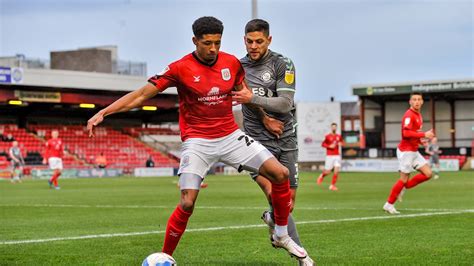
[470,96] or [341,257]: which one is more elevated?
[470,96]

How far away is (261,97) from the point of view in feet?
28.9

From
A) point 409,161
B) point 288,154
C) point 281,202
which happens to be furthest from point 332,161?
point 281,202

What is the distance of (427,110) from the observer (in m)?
72.9

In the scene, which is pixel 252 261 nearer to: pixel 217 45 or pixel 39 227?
pixel 217 45

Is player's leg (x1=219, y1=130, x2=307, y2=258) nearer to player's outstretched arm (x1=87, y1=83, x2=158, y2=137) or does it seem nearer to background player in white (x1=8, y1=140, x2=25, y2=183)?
Answer: player's outstretched arm (x1=87, y1=83, x2=158, y2=137)

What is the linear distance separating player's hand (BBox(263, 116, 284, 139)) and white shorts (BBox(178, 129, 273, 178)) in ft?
2.16

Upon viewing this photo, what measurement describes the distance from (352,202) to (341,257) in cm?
1191

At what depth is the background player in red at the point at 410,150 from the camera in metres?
17.5

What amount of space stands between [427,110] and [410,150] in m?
55.9

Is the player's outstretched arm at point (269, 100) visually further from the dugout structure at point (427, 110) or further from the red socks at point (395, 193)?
the dugout structure at point (427, 110)

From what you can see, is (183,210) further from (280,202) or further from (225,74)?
(225,74)

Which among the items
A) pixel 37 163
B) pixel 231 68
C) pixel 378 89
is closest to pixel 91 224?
pixel 231 68

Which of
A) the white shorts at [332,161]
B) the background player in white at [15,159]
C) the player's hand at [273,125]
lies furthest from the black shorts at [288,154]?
the background player in white at [15,159]

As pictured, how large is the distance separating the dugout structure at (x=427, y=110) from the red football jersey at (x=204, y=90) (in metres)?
58.3
